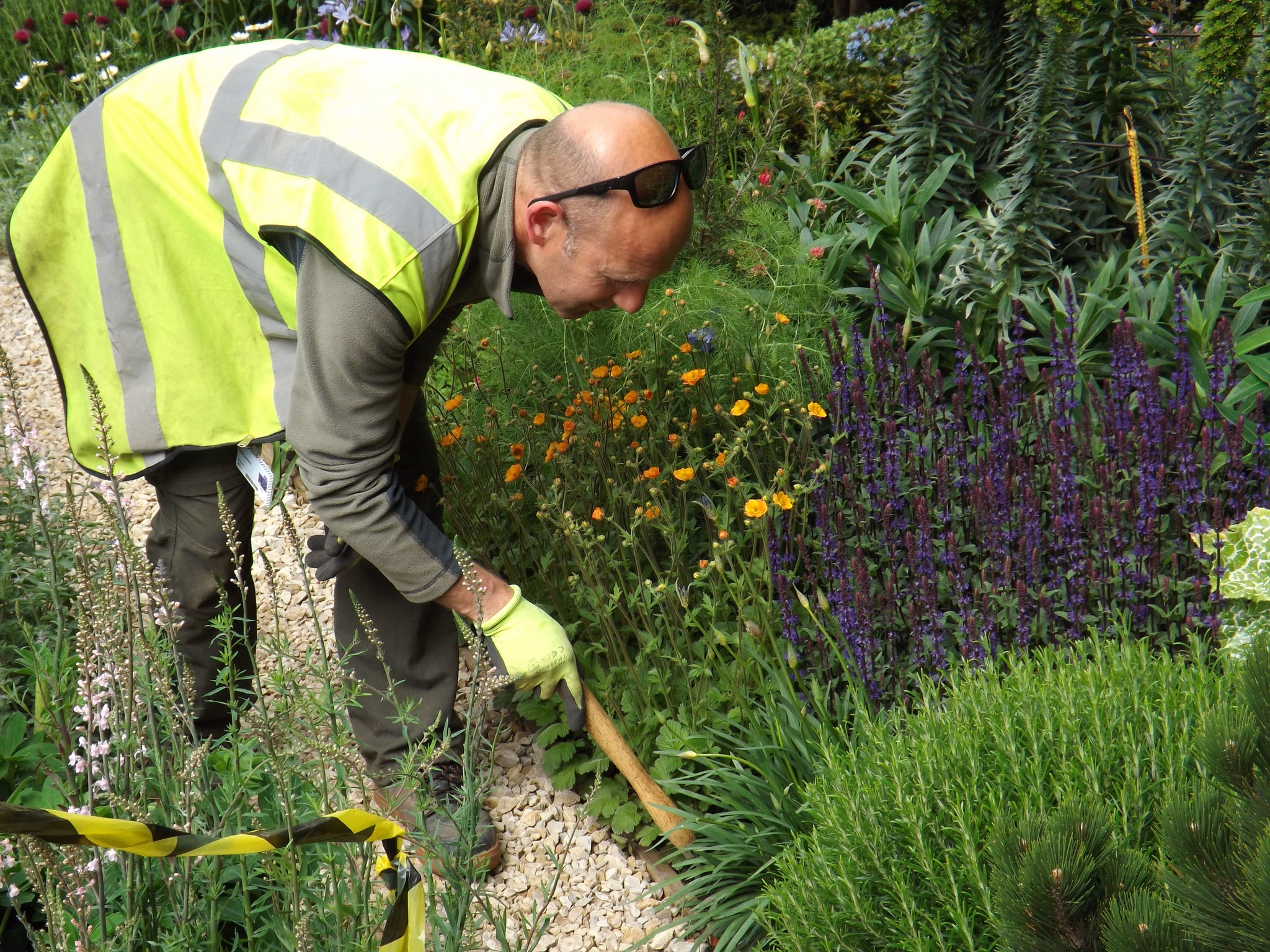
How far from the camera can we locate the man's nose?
2.04 meters

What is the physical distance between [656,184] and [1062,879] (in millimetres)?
1359

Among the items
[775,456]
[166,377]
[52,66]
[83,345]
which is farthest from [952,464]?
[52,66]

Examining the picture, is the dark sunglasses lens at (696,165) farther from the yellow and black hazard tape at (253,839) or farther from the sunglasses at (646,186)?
the yellow and black hazard tape at (253,839)

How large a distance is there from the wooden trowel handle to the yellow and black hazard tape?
0.66 m

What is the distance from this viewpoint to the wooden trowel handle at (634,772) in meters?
2.23

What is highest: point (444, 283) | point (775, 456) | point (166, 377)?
point (444, 283)

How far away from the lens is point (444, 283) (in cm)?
201

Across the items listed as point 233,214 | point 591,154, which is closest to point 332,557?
point 233,214

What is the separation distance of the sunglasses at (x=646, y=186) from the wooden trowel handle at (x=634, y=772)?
102 cm

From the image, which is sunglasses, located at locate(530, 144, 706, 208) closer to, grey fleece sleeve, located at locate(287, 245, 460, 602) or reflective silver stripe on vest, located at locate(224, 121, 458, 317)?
reflective silver stripe on vest, located at locate(224, 121, 458, 317)

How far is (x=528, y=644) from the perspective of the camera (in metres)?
2.05

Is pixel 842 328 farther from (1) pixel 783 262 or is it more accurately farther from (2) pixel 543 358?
(2) pixel 543 358

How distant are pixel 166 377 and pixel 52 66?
5454mm

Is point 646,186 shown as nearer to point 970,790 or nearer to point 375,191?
point 375,191
